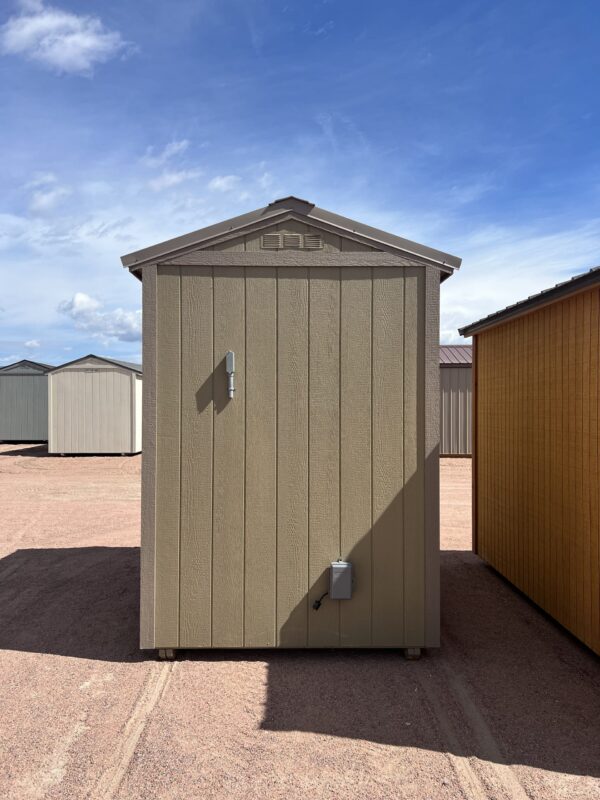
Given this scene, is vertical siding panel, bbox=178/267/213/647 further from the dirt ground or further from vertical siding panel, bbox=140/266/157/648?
the dirt ground

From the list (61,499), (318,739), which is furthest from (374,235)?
(61,499)

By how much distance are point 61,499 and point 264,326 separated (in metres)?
7.99

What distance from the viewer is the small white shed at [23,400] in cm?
2100

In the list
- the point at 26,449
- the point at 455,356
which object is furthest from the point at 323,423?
the point at 26,449

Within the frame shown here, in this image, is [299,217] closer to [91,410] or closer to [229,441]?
[229,441]

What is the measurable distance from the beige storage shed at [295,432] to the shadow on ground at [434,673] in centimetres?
25

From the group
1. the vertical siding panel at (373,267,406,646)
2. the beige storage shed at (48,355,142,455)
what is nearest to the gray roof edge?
the vertical siding panel at (373,267,406,646)

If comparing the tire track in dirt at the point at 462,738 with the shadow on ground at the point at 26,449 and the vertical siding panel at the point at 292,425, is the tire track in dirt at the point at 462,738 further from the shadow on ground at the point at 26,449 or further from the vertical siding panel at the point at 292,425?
the shadow on ground at the point at 26,449

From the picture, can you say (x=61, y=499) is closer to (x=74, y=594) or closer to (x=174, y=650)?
(x=74, y=594)

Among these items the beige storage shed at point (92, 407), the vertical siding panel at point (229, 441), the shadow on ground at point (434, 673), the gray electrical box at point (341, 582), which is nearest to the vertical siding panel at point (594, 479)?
the shadow on ground at point (434, 673)

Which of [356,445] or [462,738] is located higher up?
[356,445]

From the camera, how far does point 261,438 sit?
13.5 feet

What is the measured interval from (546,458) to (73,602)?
443cm

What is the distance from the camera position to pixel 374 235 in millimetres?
4102
